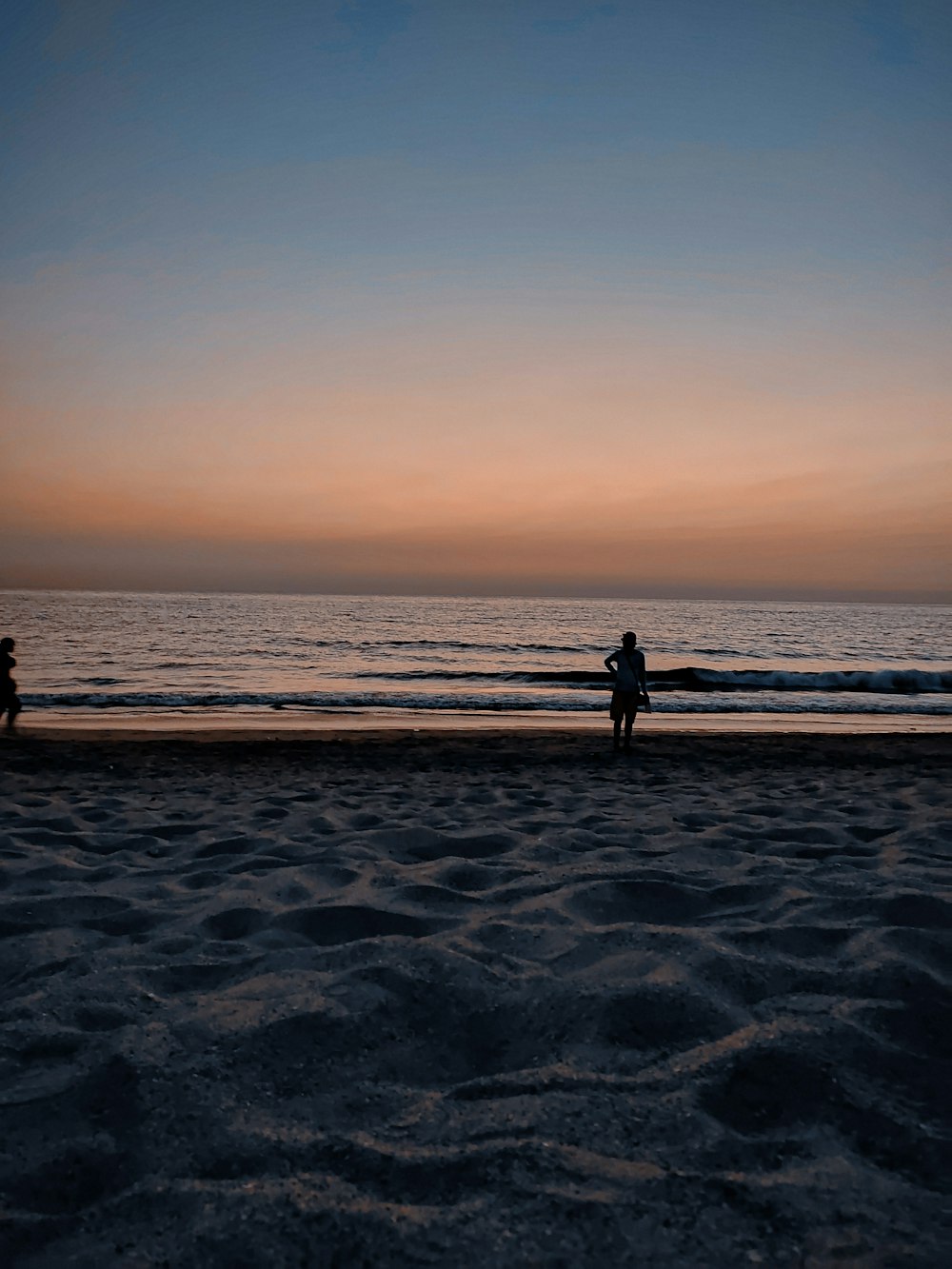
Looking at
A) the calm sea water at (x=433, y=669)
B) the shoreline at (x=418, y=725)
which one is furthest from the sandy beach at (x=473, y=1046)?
the calm sea water at (x=433, y=669)

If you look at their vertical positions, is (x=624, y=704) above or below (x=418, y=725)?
above

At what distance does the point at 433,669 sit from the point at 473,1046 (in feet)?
83.7

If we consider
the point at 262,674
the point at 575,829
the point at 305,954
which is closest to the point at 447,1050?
the point at 305,954

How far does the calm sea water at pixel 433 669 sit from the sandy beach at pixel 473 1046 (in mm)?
13066

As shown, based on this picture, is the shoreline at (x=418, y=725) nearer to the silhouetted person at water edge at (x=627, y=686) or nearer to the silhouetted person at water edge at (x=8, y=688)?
the silhouetted person at water edge at (x=8, y=688)

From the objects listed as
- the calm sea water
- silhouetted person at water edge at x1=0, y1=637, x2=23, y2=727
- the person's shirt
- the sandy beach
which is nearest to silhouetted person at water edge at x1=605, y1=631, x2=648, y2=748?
the person's shirt

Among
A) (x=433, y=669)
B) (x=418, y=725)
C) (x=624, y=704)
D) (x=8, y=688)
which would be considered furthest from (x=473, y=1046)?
(x=433, y=669)

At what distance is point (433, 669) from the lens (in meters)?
28.3

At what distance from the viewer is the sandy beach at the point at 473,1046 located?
78.7 inches

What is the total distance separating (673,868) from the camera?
4.87m

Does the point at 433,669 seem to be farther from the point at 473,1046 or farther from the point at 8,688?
the point at 473,1046

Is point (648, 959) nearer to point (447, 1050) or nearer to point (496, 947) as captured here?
point (496, 947)

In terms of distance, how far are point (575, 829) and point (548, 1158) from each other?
380 cm

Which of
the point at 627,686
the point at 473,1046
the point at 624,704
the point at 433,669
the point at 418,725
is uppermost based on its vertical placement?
the point at 627,686
